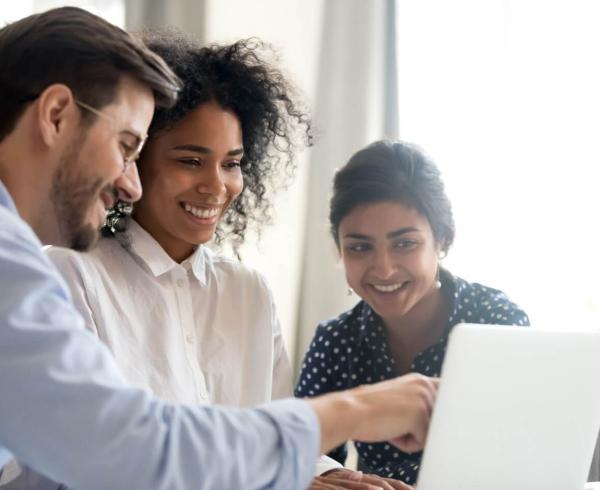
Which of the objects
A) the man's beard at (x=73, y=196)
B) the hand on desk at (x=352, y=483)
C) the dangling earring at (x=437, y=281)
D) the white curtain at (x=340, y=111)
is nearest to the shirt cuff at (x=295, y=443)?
the man's beard at (x=73, y=196)

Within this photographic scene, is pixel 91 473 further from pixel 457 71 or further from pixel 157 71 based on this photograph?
pixel 457 71

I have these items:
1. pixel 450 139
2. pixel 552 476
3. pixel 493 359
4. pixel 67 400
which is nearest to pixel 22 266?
pixel 67 400

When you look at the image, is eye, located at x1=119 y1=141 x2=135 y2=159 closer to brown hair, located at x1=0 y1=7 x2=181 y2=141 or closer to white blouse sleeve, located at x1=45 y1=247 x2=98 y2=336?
brown hair, located at x1=0 y1=7 x2=181 y2=141

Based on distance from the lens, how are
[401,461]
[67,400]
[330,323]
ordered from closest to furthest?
1. [67,400]
2. [401,461]
3. [330,323]

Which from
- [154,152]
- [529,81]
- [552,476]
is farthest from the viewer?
[529,81]

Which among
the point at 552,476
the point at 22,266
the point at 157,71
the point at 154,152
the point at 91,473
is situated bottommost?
the point at 552,476

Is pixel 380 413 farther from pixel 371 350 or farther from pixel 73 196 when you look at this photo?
pixel 371 350

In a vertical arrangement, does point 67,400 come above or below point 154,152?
below

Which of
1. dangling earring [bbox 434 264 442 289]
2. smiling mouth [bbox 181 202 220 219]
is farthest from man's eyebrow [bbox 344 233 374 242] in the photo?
smiling mouth [bbox 181 202 220 219]

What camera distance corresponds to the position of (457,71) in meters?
2.63

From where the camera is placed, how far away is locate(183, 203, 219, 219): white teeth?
1.67 m

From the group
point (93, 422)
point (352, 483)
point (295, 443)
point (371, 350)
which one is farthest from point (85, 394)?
point (371, 350)

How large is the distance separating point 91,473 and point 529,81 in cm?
206

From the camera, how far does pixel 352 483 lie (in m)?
1.36
